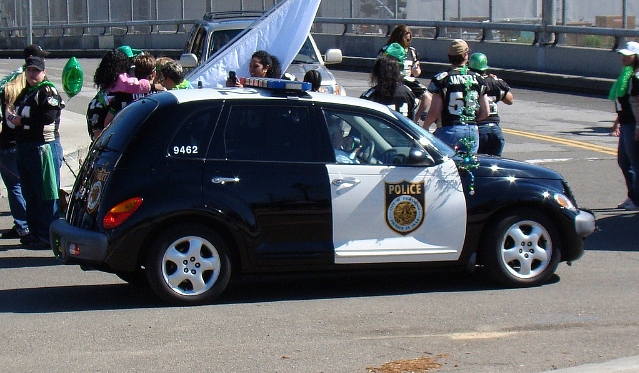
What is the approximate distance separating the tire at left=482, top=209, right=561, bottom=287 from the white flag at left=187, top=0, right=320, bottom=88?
455cm

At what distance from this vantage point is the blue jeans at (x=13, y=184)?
32.6 ft

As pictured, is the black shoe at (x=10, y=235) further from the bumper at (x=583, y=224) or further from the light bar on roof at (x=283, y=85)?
the bumper at (x=583, y=224)

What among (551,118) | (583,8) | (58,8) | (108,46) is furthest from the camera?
(58,8)

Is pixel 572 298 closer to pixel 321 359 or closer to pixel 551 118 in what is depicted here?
pixel 321 359

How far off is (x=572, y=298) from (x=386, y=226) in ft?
4.90

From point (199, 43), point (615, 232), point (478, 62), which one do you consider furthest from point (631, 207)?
point (199, 43)

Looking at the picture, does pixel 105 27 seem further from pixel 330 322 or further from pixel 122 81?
pixel 330 322

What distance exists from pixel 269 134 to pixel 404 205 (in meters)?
1.14

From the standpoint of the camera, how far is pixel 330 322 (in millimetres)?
6957

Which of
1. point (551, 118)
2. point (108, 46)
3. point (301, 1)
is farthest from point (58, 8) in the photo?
point (301, 1)

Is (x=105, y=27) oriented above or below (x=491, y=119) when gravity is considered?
above

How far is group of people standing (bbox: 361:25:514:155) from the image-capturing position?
9.73m

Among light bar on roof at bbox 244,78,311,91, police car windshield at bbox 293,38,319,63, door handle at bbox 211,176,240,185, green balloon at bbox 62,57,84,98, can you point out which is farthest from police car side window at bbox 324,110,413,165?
police car windshield at bbox 293,38,319,63

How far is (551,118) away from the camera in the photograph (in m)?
19.8
